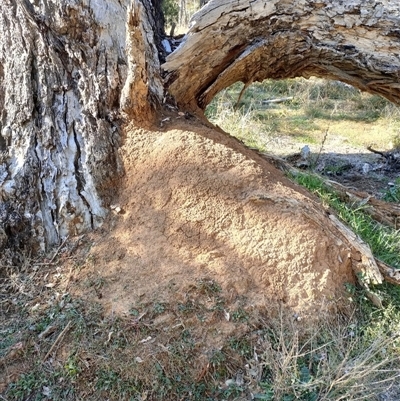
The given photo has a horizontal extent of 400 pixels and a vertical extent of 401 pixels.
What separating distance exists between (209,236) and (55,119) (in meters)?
1.08

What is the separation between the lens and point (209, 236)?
253 cm

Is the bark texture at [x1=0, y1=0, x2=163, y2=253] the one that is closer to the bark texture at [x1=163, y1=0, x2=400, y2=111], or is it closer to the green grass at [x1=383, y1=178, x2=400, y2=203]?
the bark texture at [x1=163, y1=0, x2=400, y2=111]

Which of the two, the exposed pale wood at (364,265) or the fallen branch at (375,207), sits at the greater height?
the exposed pale wood at (364,265)

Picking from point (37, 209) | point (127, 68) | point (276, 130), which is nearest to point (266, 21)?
point (127, 68)

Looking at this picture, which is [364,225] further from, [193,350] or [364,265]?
[193,350]

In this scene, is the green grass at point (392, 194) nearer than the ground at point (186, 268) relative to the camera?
No

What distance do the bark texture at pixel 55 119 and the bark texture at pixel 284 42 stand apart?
0.61m

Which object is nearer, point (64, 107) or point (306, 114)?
point (64, 107)

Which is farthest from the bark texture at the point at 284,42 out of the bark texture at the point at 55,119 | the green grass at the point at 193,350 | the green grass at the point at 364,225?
the green grass at the point at 193,350

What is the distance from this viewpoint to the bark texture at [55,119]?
2635 mm

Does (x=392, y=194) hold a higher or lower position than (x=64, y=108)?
lower

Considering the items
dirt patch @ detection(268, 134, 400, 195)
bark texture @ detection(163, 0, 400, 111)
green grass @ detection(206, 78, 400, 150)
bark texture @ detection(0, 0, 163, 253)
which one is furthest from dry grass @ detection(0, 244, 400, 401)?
green grass @ detection(206, 78, 400, 150)

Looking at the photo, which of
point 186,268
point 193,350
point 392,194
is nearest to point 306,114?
point 392,194

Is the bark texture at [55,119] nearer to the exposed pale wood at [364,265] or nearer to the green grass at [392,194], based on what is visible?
the exposed pale wood at [364,265]
